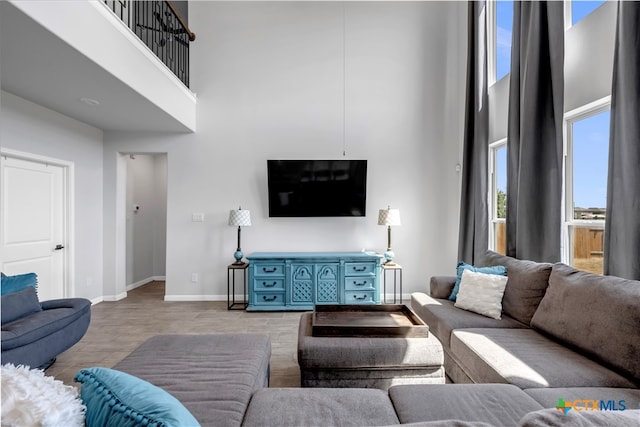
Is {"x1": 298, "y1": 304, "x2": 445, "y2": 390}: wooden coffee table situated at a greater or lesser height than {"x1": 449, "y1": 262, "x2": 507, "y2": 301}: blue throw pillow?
lesser

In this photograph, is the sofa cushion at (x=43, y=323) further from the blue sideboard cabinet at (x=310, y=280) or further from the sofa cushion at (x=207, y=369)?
the blue sideboard cabinet at (x=310, y=280)

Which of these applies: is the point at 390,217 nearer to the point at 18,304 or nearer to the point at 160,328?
the point at 160,328

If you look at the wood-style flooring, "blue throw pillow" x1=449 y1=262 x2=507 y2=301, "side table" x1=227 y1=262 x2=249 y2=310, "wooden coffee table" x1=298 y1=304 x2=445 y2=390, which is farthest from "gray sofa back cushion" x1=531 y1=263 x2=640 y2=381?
"side table" x1=227 y1=262 x2=249 y2=310

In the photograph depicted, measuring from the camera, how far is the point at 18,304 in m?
2.34

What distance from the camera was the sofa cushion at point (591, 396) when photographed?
51.9 inches

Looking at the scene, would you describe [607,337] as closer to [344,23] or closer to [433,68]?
[433,68]

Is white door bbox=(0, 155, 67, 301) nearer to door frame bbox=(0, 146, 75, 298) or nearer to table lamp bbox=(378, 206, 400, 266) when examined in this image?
door frame bbox=(0, 146, 75, 298)

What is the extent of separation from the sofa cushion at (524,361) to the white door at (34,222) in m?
4.21

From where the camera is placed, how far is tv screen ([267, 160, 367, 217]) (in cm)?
438

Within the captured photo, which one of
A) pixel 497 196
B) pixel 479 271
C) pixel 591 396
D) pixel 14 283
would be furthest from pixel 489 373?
pixel 14 283

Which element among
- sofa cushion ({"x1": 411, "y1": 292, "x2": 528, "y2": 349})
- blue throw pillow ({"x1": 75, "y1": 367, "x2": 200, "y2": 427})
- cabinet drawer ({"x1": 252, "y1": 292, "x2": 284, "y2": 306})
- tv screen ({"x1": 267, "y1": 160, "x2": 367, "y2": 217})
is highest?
tv screen ({"x1": 267, "y1": 160, "x2": 367, "y2": 217})

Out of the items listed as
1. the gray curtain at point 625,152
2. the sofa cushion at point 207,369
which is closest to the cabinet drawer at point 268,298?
the sofa cushion at point 207,369

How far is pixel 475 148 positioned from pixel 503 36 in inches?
53.3

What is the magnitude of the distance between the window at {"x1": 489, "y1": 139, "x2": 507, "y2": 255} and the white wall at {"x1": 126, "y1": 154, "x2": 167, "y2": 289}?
18.0ft
